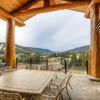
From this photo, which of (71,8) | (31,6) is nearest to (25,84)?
(71,8)

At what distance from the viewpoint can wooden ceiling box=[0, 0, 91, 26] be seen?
493 centimetres

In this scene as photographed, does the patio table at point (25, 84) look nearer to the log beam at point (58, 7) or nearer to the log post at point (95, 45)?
the log post at point (95, 45)

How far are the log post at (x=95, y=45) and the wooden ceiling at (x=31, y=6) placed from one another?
88 centimetres

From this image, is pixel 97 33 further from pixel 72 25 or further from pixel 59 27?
pixel 59 27

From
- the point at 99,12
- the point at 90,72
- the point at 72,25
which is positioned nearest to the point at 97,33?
the point at 99,12

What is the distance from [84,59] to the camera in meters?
5.70

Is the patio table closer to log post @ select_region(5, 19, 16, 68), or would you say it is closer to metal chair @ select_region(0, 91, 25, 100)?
metal chair @ select_region(0, 91, 25, 100)

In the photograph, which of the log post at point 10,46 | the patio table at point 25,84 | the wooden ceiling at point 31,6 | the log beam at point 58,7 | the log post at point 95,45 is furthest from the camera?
the log post at point 10,46

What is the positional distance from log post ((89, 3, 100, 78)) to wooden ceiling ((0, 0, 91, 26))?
0.88 m

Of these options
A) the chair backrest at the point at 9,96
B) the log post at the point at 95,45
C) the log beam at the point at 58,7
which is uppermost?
the log beam at the point at 58,7

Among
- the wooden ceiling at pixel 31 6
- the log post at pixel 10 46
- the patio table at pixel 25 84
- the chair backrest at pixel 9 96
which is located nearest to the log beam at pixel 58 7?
the wooden ceiling at pixel 31 6

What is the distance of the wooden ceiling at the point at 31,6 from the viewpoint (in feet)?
16.2

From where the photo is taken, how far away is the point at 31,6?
5863 millimetres

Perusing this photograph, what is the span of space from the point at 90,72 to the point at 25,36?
925 centimetres
